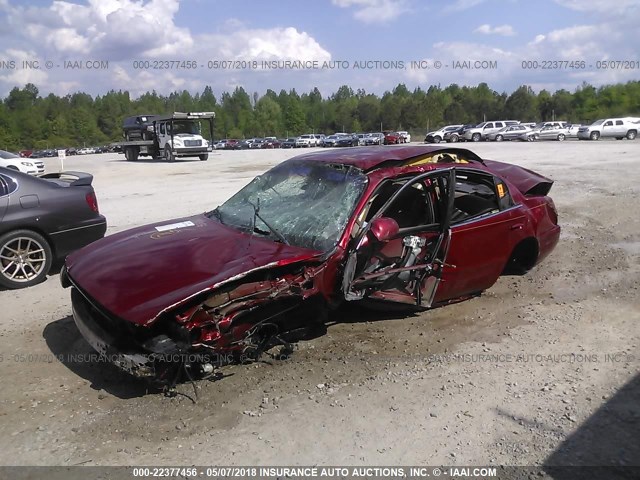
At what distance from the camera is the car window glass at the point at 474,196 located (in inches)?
200

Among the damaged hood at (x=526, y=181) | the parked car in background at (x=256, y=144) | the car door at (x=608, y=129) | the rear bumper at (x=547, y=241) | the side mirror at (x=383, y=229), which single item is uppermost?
the car door at (x=608, y=129)

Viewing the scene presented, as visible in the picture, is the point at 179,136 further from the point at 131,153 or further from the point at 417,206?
the point at 417,206

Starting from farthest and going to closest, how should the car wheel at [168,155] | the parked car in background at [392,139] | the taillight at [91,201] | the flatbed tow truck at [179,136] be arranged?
the parked car in background at [392,139] < the car wheel at [168,155] < the flatbed tow truck at [179,136] < the taillight at [91,201]

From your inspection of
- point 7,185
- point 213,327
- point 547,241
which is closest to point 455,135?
point 547,241

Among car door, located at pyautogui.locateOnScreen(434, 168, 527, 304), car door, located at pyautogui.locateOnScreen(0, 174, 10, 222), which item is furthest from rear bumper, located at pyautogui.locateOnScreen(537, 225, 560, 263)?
car door, located at pyautogui.locateOnScreen(0, 174, 10, 222)

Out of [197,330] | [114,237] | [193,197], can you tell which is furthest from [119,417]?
[193,197]

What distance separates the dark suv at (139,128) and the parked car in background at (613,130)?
104 feet

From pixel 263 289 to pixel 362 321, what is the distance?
141 centimetres

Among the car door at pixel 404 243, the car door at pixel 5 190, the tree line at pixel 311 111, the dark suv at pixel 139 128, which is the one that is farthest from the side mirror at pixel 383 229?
the tree line at pixel 311 111

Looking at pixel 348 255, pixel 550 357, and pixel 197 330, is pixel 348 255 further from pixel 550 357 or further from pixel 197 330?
pixel 550 357

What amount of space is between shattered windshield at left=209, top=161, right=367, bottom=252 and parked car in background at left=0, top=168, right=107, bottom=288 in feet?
7.97

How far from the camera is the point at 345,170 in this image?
179 inches

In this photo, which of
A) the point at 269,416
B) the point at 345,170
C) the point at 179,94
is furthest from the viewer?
the point at 179,94

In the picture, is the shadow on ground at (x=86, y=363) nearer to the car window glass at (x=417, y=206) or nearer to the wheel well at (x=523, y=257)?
the car window glass at (x=417, y=206)
